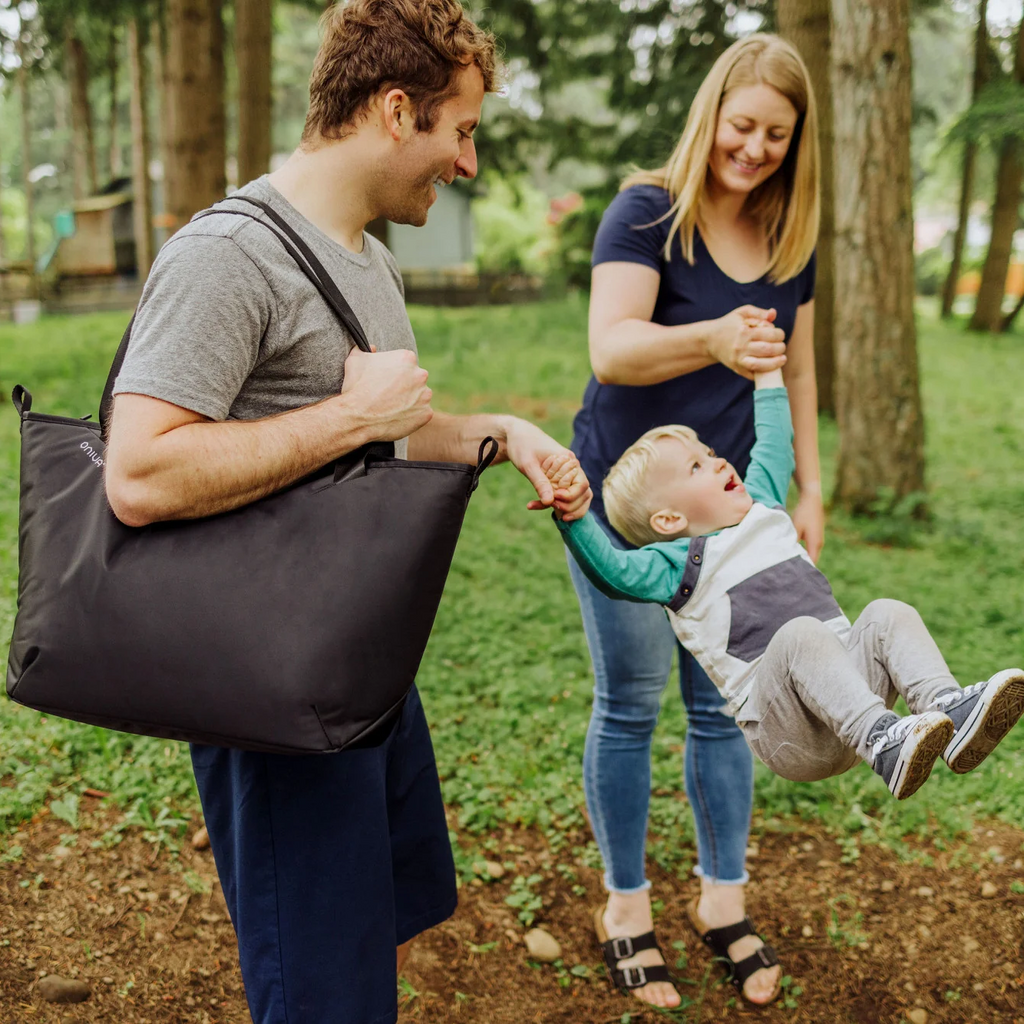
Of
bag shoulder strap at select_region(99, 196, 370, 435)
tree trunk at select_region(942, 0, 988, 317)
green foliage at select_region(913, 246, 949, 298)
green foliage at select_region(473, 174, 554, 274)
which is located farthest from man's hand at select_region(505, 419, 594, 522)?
green foliage at select_region(473, 174, 554, 274)

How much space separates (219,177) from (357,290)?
8.37 metres

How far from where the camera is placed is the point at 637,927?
2.99 meters

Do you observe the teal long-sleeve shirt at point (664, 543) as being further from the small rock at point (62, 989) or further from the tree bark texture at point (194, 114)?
the tree bark texture at point (194, 114)

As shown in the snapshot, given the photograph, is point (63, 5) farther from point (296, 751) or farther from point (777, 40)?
point (296, 751)

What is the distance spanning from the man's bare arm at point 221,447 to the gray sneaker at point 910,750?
1.06 metres

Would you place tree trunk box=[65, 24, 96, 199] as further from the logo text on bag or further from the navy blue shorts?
the navy blue shorts

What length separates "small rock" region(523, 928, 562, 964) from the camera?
10.2 feet

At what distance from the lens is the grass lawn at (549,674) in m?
3.72

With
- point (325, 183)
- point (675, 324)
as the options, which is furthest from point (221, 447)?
point (675, 324)

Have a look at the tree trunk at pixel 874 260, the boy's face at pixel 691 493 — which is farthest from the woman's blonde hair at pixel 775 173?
the tree trunk at pixel 874 260

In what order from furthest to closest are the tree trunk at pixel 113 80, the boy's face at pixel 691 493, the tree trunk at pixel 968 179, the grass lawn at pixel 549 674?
1. the tree trunk at pixel 113 80
2. the tree trunk at pixel 968 179
3. the grass lawn at pixel 549 674
4. the boy's face at pixel 691 493

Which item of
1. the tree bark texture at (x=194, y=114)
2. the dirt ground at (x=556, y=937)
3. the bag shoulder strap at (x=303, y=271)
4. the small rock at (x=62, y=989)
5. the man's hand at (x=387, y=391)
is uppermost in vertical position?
the tree bark texture at (x=194, y=114)

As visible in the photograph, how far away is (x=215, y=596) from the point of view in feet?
5.14

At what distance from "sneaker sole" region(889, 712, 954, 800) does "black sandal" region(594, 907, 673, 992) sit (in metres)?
1.41
